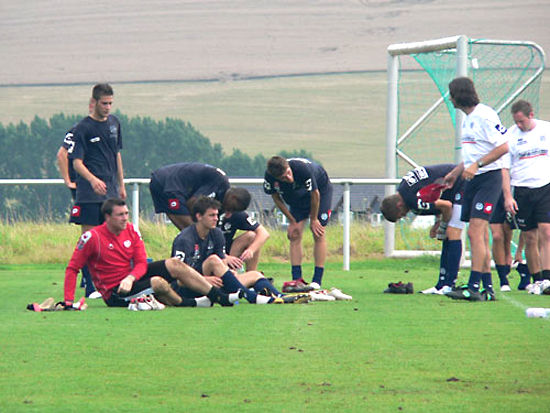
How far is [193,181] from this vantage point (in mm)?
9836

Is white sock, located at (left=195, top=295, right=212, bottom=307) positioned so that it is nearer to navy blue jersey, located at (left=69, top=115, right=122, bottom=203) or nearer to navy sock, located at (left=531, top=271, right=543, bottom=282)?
navy blue jersey, located at (left=69, top=115, right=122, bottom=203)

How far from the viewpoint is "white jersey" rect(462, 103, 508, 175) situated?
26.9ft

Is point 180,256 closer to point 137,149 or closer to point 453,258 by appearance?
point 453,258

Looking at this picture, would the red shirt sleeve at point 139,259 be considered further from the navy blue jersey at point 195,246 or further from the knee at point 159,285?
the navy blue jersey at point 195,246

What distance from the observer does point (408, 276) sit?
12.0m

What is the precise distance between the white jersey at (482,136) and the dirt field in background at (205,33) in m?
55.3

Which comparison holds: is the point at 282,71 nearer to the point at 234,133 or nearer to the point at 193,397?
the point at 234,133

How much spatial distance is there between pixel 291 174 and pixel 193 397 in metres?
5.66

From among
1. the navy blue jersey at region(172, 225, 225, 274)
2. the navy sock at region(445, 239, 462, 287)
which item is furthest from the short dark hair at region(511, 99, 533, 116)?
the navy blue jersey at region(172, 225, 225, 274)

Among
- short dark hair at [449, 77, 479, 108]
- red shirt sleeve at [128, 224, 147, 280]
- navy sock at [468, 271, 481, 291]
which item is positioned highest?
short dark hair at [449, 77, 479, 108]

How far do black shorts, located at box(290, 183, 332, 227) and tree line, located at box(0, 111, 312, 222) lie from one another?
Result: 168ft

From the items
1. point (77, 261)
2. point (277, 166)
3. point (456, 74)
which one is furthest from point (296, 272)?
point (456, 74)

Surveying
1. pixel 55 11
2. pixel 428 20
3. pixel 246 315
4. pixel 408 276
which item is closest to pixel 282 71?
pixel 428 20

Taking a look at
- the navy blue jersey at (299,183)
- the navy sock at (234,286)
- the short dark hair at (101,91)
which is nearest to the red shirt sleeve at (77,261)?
the navy sock at (234,286)
